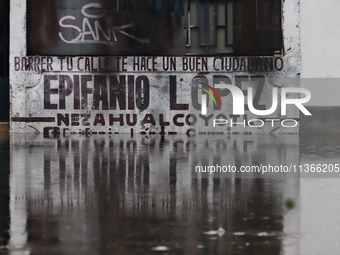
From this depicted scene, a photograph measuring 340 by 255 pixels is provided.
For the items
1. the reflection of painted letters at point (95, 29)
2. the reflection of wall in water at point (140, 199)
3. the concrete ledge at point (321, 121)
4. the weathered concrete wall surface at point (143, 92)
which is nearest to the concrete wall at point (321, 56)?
the concrete ledge at point (321, 121)

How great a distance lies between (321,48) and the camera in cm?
2552

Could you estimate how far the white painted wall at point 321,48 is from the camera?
25.4 meters

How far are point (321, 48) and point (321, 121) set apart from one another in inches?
118

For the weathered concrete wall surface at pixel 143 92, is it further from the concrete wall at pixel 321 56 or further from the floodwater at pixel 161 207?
the floodwater at pixel 161 207

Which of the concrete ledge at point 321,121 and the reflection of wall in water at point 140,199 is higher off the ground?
the concrete ledge at point 321,121

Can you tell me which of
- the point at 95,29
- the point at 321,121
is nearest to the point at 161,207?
the point at 95,29

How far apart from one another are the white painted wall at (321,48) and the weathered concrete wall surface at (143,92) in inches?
15.5

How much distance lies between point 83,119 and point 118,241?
19657 mm

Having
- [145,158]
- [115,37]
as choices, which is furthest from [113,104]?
[145,158]

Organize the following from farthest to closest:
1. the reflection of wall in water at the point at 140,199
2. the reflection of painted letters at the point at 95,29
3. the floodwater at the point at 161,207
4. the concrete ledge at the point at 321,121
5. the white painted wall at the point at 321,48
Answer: the concrete ledge at the point at 321,121, the white painted wall at the point at 321,48, the reflection of painted letters at the point at 95,29, the reflection of wall in water at the point at 140,199, the floodwater at the point at 161,207

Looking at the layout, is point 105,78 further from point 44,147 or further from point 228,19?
point 44,147

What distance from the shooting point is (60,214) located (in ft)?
24.3

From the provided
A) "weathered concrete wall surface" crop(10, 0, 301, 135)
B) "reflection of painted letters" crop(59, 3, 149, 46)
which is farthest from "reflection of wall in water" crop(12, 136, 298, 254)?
"reflection of painted letters" crop(59, 3, 149, 46)

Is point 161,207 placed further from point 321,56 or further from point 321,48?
point 321,48
